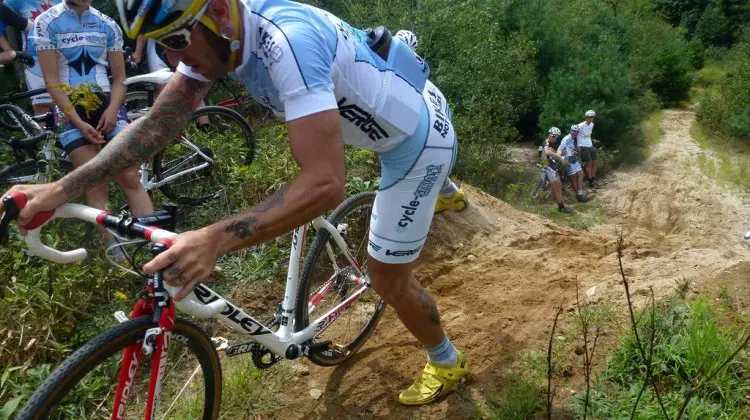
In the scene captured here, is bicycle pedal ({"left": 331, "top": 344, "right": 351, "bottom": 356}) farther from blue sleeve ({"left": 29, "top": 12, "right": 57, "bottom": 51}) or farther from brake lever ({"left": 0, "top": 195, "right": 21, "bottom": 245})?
blue sleeve ({"left": 29, "top": 12, "right": 57, "bottom": 51})

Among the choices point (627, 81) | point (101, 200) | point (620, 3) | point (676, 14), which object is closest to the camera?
point (101, 200)

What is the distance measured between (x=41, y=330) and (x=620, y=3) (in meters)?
29.7

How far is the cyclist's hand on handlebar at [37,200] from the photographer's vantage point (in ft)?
5.77

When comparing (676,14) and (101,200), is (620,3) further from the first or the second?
(101,200)

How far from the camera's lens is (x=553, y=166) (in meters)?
13.4

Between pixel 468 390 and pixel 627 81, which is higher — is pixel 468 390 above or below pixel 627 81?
above

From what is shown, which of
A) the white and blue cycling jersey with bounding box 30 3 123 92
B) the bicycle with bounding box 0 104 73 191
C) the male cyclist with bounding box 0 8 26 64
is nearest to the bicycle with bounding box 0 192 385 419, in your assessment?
the bicycle with bounding box 0 104 73 191

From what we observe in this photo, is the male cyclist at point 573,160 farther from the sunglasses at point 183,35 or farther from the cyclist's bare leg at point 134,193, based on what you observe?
the sunglasses at point 183,35

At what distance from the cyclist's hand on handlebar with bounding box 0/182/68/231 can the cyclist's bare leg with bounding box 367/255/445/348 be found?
1.37 meters

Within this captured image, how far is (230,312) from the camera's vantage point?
228cm

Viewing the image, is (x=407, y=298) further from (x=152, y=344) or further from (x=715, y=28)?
Result: (x=715, y=28)

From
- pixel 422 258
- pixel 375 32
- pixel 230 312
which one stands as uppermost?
pixel 375 32

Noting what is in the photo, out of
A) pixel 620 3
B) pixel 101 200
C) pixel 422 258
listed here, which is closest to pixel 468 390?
pixel 422 258

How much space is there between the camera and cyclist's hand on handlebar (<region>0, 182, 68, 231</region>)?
1.76 metres
